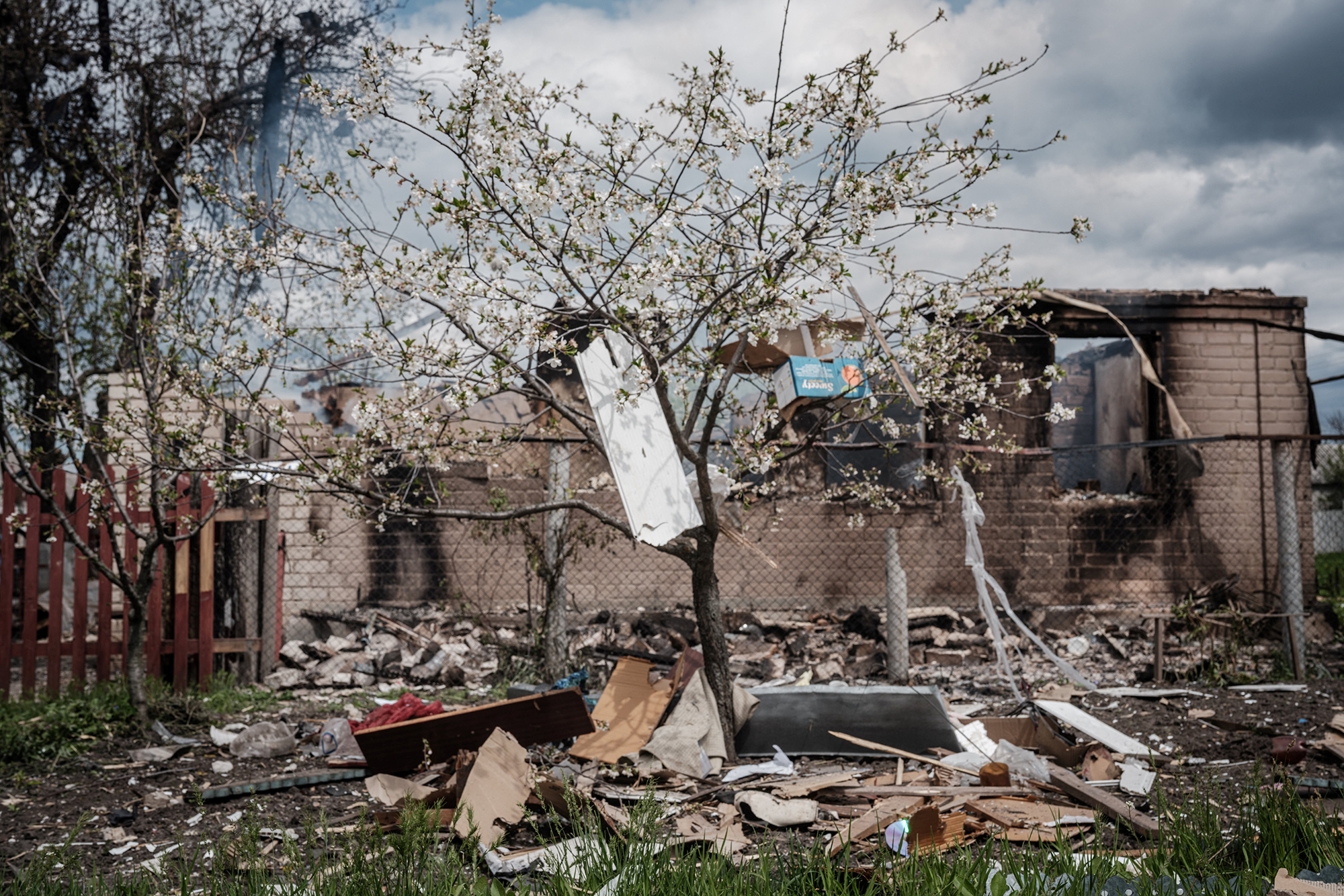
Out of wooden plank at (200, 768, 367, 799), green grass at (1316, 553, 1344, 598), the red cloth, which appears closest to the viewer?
wooden plank at (200, 768, 367, 799)

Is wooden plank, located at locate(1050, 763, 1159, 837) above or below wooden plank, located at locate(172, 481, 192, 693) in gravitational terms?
below

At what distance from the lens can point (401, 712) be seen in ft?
13.9

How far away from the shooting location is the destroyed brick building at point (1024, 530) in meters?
8.30

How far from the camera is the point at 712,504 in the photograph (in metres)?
3.78

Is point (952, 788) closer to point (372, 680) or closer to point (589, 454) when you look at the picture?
point (372, 680)

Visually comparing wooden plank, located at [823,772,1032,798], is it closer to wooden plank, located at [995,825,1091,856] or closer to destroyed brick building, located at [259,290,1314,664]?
wooden plank, located at [995,825,1091,856]

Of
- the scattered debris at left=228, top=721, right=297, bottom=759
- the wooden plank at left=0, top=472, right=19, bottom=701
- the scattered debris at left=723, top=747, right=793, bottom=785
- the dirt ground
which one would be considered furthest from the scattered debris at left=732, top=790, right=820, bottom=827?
the wooden plank at left=0, top=472, right=19, bottom=701

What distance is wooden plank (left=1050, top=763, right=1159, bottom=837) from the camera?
2836mm

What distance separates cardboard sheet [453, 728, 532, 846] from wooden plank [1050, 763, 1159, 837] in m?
2.06

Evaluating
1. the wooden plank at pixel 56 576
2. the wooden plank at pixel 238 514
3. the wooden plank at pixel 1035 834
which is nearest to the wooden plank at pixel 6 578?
the wooden plank at pixel 56 576

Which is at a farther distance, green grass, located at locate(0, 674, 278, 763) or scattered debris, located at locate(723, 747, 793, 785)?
green grass, located at locate(0, 674, 278, 763)

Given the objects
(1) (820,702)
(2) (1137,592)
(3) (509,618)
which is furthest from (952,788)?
(2) (1137,592)

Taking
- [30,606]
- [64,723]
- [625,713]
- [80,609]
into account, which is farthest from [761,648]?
[30,606]

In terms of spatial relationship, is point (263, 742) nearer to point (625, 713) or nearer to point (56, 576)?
point (625, 713)
